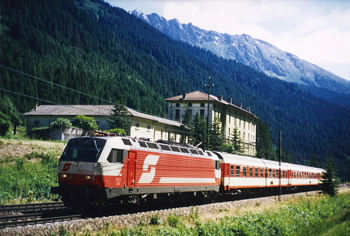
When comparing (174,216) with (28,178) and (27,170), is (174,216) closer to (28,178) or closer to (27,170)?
(28,178)

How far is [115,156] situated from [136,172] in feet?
6.10

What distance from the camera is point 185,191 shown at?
898 inches

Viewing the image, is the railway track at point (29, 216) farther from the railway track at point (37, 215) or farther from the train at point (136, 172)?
the train at point (136, 172)

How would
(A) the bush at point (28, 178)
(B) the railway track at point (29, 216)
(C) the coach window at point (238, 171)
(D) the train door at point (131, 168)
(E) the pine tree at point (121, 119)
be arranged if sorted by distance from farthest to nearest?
(E) the pine tree at point (121, 119) → (C) the coach window at point (238, 171) → (A) the bush at point (28, 178) → (D) the train door at point (131, 168) → (B) the railway track at point (29, 216)

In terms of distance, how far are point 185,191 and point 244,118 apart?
85195 millimetres

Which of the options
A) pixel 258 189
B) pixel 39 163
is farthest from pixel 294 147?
pixel 39 163

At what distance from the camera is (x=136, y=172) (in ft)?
59.6

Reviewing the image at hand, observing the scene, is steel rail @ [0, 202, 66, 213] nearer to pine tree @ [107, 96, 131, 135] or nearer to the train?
the train

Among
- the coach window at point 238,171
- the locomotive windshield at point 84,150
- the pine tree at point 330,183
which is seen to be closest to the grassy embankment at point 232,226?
the locomotive windshield at point 84,150

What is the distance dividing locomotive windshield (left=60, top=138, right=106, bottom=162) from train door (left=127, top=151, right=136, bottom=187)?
181 centimetres

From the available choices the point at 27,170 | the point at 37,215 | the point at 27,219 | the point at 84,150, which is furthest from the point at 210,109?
the point at 27,219

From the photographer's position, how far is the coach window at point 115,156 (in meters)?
16.6

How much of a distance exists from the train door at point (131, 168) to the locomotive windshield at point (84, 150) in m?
1.81

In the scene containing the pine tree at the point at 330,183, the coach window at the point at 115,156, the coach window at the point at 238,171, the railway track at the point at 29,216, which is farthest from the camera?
the pine tree at the point at 330,183
